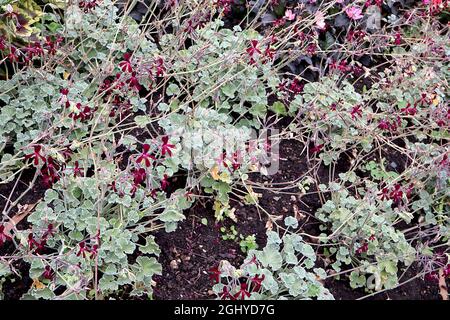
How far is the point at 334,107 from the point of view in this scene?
10.1 ft

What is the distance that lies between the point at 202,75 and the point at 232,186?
655 mm

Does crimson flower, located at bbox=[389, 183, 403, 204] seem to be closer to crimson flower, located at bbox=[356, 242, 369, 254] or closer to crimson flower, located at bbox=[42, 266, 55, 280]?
crimson flower, located at bbox=[356, 242, 369, 254]

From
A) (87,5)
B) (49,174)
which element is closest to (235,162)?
(49,174)

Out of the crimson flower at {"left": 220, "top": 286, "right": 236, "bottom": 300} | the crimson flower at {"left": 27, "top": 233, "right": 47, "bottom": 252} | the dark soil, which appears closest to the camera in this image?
the crimson flower at {"left": 27, "top": 233, "right": 47, "bottom": 252}

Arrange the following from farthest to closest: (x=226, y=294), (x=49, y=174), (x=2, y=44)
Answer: (x=2, y=44) → (x=49, y=174) → (x=226, y=294)

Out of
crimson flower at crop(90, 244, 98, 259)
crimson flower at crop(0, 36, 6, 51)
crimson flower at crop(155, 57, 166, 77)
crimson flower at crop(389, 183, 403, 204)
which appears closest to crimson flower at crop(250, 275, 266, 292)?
crimson flower at crop(90, 244, 98, 259)

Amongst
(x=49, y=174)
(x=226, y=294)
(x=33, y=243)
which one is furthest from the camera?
(x=49, y=174)

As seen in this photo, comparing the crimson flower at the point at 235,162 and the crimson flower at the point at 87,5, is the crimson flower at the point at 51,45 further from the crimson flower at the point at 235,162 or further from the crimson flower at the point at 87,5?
the crimson flower at the point at 235,162

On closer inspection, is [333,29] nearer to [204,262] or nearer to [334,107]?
[334,107]

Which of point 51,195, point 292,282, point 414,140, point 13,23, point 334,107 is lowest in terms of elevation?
point 414,140

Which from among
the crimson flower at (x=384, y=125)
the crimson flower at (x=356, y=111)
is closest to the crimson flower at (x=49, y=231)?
the crimson flower at (x=356, y=111)

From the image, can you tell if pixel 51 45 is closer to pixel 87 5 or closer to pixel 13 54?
pixel 13 54
